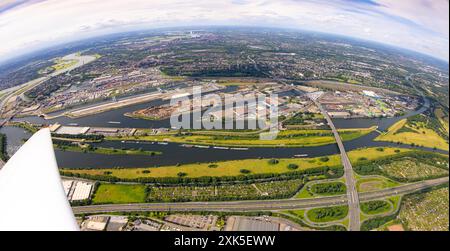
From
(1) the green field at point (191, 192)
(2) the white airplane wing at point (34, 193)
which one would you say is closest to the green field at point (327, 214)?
(1) the green field at point (191, 192)

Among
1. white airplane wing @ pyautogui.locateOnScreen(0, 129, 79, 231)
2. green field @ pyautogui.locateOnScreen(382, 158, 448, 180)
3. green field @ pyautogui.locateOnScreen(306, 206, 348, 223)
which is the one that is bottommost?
green field @ pyautogui.locateOnScreen(306, 206, 348, 223)

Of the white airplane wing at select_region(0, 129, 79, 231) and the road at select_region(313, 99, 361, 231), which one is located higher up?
the white airplane wing at select_region(0, 129, 79, 231)

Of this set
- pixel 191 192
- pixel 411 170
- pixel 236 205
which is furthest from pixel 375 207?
pixel 191 192

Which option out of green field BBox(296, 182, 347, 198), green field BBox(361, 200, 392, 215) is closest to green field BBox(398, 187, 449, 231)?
green field BBox(361, 200, 392, 215)

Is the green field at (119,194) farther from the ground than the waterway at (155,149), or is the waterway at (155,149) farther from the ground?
the waterway at (155,149)

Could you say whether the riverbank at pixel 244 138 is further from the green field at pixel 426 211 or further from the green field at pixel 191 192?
the green field at pixel 426 211

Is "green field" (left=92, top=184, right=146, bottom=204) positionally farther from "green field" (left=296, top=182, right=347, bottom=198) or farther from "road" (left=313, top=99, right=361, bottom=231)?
"road" (left=313, top=99, right=361, bottom=231)
